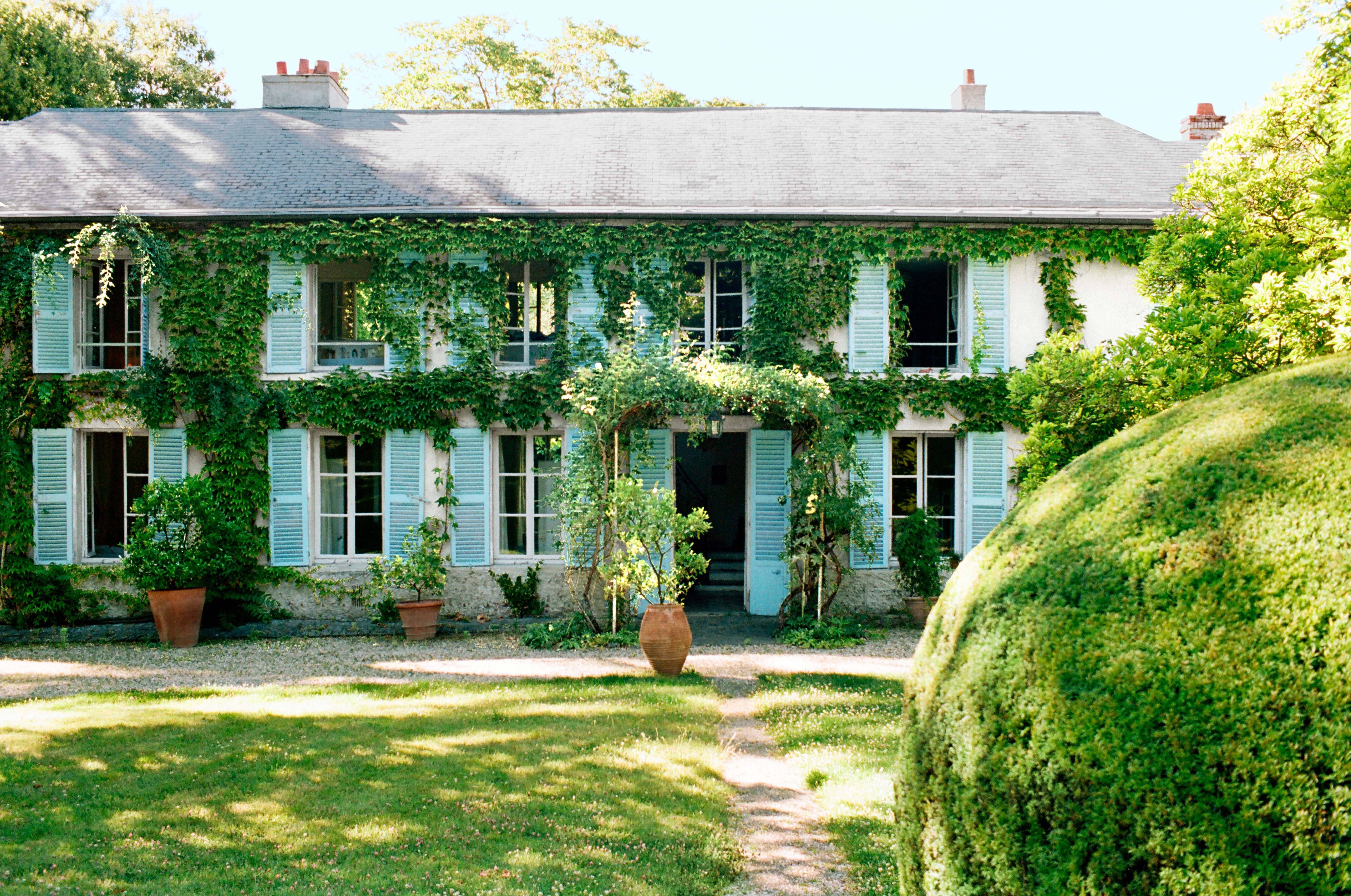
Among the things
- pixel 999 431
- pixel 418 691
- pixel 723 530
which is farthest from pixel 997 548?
pixel 723 530

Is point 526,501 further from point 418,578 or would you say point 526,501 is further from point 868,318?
point 868,318

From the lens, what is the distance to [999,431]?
12031 mm

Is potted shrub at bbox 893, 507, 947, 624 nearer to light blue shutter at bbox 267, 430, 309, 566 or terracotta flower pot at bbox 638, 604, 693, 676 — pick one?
terracotta flower pot at bbox 638, 604, 693, 676

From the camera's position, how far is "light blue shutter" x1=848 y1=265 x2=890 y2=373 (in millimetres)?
12055

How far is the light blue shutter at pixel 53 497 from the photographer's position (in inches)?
467

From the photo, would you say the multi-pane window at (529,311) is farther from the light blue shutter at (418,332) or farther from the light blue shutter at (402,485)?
the light blue shutter at (402,485)

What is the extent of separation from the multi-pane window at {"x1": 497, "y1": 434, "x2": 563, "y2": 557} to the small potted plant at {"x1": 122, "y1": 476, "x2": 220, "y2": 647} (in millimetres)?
3340

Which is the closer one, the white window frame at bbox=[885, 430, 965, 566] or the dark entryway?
the white window frame at bbox=[885, 430, 965, 566]

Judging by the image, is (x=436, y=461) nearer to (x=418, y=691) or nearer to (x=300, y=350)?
(x=300, y=350)

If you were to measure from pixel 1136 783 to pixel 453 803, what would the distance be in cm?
396

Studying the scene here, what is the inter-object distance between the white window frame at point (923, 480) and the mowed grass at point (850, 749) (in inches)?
155

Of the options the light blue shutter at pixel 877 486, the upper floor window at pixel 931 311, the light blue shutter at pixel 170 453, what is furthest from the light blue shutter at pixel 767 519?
the light blue shutter at pixel 170 453

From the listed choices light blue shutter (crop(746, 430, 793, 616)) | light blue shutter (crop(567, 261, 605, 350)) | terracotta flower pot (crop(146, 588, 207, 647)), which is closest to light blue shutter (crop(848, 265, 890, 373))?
light blue shutter (crop(746, 430, 793, 616))

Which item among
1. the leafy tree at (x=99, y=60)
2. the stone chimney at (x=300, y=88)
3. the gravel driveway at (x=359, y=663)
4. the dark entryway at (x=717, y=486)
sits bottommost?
the gravel driveway at (x=359, y=663)
